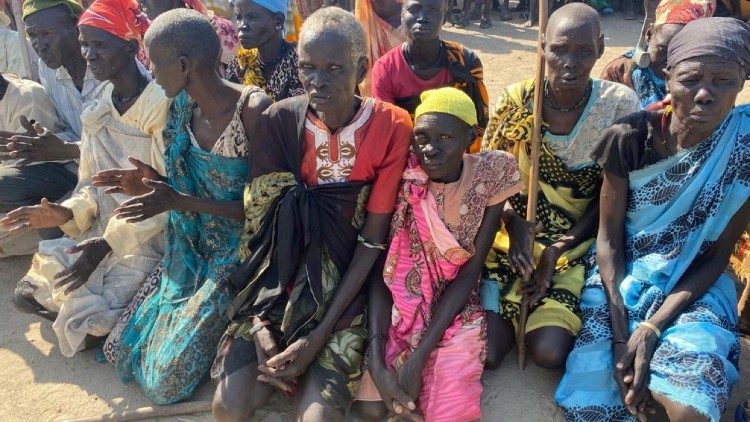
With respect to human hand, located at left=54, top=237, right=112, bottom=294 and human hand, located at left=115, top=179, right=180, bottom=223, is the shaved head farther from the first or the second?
human hand, located at left=54, top=237, right=112, bottom=294

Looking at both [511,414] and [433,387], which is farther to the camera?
[511,414]

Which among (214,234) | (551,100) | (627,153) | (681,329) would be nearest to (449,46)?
(551,100)

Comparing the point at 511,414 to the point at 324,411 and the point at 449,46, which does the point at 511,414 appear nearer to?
the point at 324,411

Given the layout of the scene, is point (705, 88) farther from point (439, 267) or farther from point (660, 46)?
point (660, 46)

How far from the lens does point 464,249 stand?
273 centimetres

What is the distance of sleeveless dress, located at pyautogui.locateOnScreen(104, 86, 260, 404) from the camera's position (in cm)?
292

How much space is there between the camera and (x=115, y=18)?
3191 mm

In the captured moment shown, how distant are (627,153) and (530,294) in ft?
2.42

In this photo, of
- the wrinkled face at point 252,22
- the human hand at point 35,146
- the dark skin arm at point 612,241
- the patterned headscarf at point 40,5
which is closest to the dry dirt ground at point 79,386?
the dark skin arm at point 612,241

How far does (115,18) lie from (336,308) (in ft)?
5.86

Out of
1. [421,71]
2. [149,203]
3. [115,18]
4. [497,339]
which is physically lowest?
[497,339]

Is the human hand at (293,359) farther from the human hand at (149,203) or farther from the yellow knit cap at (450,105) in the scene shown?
the yellow knit cap at (450,105)

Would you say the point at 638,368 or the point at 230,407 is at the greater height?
the point at 638,368

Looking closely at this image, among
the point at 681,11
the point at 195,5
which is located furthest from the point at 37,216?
the point at 681,11
